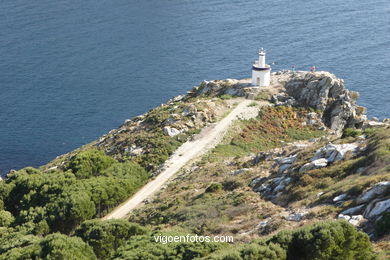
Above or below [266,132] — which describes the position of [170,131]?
above

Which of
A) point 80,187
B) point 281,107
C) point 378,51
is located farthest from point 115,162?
point 378,51

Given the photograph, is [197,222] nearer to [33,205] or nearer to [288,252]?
[288,252]

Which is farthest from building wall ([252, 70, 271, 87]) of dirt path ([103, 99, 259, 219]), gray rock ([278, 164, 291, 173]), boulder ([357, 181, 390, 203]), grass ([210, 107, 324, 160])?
boulder ([357, 181, 390, 203])

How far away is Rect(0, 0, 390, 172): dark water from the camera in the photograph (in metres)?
106

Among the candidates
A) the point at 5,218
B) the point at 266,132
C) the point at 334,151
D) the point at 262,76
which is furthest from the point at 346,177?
the point at 262,76

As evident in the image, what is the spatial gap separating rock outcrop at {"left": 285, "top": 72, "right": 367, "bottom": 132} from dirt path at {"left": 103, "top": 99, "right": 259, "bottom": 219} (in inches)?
392

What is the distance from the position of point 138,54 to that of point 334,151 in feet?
336

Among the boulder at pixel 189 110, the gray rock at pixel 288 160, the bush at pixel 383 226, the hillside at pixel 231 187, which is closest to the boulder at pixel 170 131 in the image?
the hillside at pixel 231 187

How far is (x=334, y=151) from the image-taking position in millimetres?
43031

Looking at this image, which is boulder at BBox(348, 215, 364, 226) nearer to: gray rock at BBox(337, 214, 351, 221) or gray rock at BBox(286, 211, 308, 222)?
gray rock at BBox(337, 214, 351, 221)

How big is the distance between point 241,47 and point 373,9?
Result: 55520mm

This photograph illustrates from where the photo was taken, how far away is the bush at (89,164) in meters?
58.5

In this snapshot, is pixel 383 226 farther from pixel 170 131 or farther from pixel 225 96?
pixel 225 96

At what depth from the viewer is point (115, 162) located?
2430 inches
